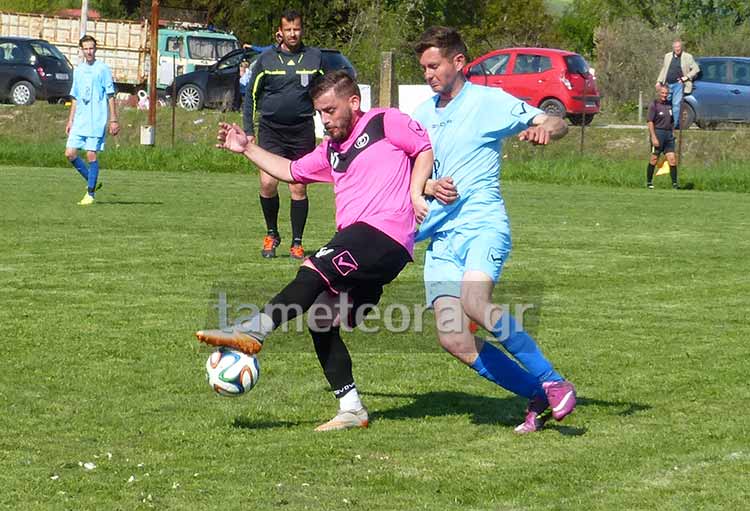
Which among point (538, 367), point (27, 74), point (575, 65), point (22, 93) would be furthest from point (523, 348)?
point (22, 93)

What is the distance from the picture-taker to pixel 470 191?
6.47m

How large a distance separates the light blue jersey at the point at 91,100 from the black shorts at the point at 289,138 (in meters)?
5.94

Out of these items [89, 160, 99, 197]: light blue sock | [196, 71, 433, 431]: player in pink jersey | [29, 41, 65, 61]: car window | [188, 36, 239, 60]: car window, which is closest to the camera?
[196, 71, 433, 431]: player in pink jersey

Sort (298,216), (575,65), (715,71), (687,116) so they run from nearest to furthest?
(298,216) < (687,116) < (575,65) < (715,71)

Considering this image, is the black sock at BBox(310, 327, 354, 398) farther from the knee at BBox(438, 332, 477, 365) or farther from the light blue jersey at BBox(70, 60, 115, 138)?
the light blue jersey at BBox(70, 60, 115, 138)

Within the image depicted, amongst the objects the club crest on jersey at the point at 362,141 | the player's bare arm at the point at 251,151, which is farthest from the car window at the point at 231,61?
the club crest on jersey at the point at 362,141

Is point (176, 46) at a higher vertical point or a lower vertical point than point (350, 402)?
higher

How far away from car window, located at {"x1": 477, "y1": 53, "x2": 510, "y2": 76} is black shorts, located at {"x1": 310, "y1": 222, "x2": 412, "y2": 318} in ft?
80.5

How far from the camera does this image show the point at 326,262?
629cm

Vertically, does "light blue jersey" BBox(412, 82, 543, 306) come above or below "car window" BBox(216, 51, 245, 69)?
below

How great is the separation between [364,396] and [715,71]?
2434 centimetres

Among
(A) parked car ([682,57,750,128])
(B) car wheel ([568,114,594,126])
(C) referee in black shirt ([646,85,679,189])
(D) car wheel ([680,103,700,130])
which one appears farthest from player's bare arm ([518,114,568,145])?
(B) car wheel ([568,114,594,126])

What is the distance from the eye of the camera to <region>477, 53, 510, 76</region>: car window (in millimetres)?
30641

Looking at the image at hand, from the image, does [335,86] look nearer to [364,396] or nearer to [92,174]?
[364,396]
